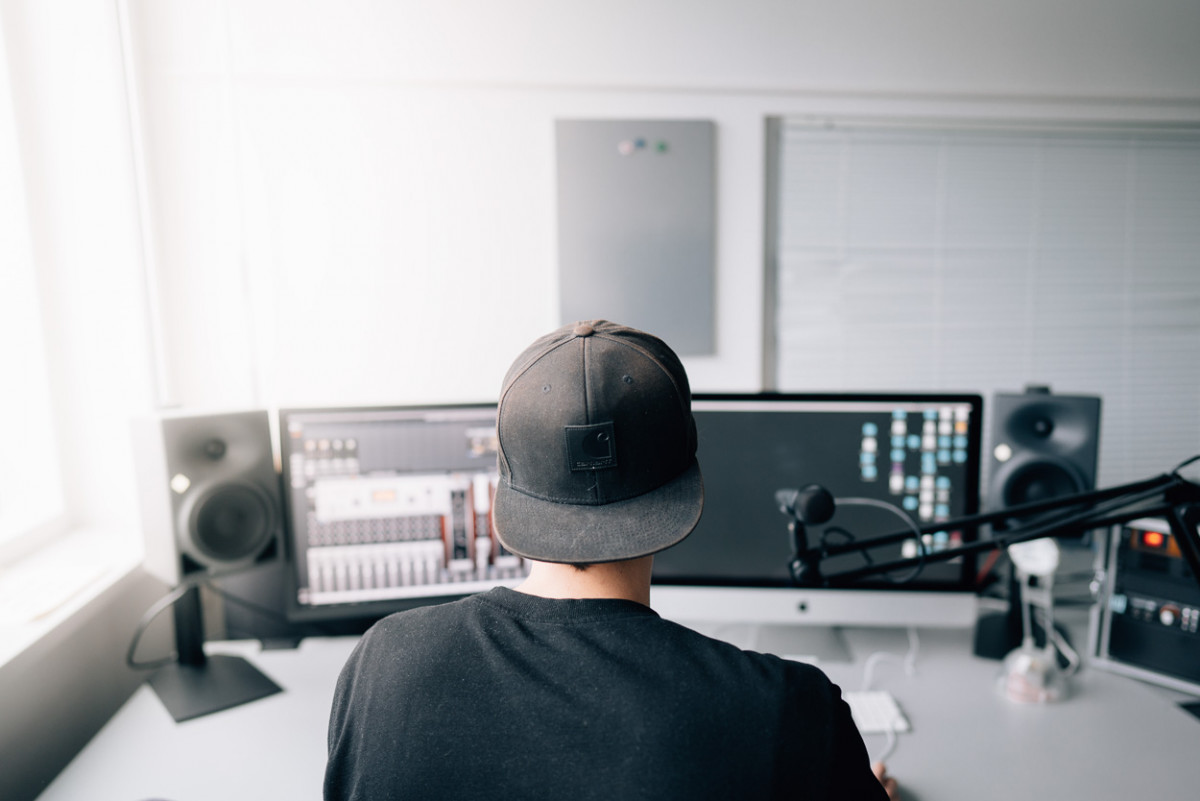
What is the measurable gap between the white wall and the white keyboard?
1000 mm

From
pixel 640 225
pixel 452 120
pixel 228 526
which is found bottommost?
pixel 228 526

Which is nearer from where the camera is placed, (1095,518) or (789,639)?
(1095,518)

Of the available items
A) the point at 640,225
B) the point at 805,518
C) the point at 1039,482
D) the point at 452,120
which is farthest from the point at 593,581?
the point at 452,120

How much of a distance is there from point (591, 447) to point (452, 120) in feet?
4.80

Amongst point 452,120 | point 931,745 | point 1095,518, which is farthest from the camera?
point 452,120

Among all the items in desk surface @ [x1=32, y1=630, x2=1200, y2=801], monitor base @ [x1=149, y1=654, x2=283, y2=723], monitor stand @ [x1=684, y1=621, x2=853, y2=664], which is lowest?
desk surface @ [x1=32, y1=630, x2=1200, y2=801]

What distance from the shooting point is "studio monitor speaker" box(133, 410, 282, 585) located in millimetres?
1215

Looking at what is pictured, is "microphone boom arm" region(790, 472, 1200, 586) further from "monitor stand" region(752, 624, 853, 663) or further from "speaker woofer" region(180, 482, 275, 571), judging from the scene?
"speaker woofer" region(180, 482, 275, 571)

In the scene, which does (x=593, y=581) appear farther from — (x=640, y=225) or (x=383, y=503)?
(x=640, y=225)

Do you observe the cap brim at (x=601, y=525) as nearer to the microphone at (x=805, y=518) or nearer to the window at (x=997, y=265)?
the microphone at (x=805, y=518)

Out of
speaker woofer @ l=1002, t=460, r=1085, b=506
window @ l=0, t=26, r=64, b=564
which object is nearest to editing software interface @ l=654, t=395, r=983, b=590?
speaker woofer @ l=1002, t=460, r=1085, b=506

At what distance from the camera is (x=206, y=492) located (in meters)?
1.24

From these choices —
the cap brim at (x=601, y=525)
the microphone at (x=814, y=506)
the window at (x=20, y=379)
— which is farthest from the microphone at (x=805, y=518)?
the window at (x=20, y=379)

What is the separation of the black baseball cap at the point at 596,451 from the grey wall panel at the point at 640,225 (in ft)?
3.93
